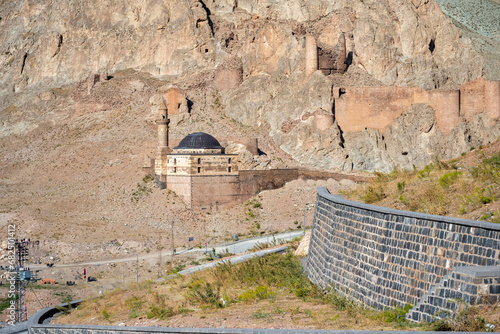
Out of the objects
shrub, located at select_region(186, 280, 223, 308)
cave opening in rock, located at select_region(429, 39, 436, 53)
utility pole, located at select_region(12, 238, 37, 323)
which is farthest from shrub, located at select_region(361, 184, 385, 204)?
cave opening in rock, located at select_region(429, 39, 436, 53)

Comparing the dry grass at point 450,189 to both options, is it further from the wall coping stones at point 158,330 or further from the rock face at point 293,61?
the rock face at point 293,61

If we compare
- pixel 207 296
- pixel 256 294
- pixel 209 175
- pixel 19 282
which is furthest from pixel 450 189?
pixel 209 175

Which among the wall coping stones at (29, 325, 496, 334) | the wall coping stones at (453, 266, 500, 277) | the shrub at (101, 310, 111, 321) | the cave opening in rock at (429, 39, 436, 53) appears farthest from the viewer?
the cave opening in rock at (429, 39, 436, 53)

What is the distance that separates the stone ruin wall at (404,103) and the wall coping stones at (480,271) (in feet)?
145

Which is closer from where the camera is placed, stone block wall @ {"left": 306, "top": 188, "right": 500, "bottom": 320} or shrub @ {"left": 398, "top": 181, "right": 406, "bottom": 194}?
stone block wall @ {"left": 306, "top": 188, "right": 500, "bottom": 320}

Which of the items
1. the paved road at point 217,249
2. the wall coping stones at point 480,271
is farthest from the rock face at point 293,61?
the wall coping stones at point 480,271

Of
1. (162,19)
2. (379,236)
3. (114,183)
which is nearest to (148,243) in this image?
(114,183)

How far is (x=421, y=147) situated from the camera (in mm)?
54125

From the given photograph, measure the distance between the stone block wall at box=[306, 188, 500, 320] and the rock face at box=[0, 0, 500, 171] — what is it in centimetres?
2888

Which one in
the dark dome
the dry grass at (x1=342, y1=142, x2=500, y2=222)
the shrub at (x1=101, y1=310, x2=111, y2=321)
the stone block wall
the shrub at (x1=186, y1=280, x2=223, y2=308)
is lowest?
the shrub at (x1=101, y1=310, x2=111, y2=321)

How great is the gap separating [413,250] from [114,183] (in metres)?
38.5

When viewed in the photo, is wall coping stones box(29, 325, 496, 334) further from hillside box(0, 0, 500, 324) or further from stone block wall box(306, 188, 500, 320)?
hillside box(0, 0, 500, 324)

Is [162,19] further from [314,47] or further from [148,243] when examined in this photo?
[148,243]

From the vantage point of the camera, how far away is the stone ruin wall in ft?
173
